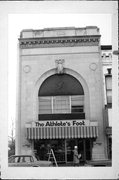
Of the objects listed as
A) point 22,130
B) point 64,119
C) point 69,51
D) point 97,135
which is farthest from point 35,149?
point 69,51

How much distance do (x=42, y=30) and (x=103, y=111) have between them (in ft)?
12.8

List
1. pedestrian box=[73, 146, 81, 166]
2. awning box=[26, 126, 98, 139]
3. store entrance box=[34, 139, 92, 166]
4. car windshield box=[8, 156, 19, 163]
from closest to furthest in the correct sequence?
car windshield box=[8, 156, 19, 163] < pedestrian box=[73, 146, 81, 166] < awning box=[26, 126, 98, 139] < store entrance box=[34, 139, 92, 166]

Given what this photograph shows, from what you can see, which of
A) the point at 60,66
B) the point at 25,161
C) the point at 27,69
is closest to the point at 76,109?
the point at 60,66

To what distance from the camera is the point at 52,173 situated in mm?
3316

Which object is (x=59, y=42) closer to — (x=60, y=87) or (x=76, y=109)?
(x=60, y=87)

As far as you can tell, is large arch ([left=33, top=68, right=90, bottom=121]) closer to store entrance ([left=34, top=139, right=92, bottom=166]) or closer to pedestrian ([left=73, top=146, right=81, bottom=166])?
store entrance ([left=34, top=139, right=92, bottom=166])

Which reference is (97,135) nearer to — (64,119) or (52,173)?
(64,119)

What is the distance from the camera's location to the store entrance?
1016 centimetres

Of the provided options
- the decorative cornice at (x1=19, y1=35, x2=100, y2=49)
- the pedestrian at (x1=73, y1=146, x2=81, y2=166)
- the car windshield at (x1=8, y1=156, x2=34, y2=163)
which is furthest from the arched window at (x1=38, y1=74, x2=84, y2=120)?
the car windshield at (x1=8, y1=156, x2=34, y2=163)

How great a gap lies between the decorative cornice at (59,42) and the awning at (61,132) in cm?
330

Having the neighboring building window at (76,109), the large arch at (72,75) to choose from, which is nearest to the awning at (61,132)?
the neighboring building window at (76,109)

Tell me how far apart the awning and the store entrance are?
36 centimetres

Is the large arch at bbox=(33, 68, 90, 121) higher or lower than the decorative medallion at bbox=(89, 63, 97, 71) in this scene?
lower

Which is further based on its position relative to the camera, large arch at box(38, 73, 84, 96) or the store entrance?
large arch at box(38, 73, 84, 96)
